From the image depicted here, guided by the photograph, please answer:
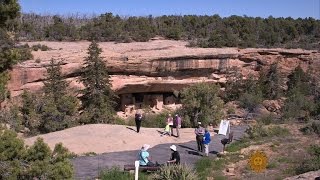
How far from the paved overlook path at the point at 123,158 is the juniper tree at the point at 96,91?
32.0 feet

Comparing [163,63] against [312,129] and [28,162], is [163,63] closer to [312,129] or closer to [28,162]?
[312,129]

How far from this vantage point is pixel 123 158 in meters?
16.1

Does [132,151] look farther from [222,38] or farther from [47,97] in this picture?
[222,38]

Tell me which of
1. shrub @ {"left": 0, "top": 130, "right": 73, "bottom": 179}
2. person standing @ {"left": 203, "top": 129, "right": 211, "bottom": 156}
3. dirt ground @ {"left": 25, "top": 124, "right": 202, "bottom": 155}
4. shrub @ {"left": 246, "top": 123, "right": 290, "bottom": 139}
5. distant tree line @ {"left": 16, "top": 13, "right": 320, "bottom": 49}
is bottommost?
shrub @ {"left": 246, "top": 123, "right": 290, "bottom": 139}

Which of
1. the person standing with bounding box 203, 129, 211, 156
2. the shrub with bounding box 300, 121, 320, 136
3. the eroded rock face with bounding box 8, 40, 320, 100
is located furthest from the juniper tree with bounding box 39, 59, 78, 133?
the shrub with bounding box 300, 121, 320, 136

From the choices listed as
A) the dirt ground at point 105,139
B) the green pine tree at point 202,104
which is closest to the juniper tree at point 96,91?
the green pine tree at point 202,104

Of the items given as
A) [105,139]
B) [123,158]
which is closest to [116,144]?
[105,139]

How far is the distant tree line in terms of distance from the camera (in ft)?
149

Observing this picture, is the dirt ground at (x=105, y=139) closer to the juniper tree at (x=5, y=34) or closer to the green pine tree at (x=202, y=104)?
the green pine tree at (x=202, y=104)

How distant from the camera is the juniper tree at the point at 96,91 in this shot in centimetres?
2820

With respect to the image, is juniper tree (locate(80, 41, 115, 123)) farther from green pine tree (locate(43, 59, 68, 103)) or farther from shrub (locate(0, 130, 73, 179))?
shrub (locate(0, 130, 73, 179))

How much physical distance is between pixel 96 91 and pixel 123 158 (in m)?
13.4

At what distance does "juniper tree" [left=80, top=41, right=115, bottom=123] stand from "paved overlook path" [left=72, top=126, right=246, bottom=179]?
9.76 m

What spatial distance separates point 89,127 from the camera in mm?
21156
